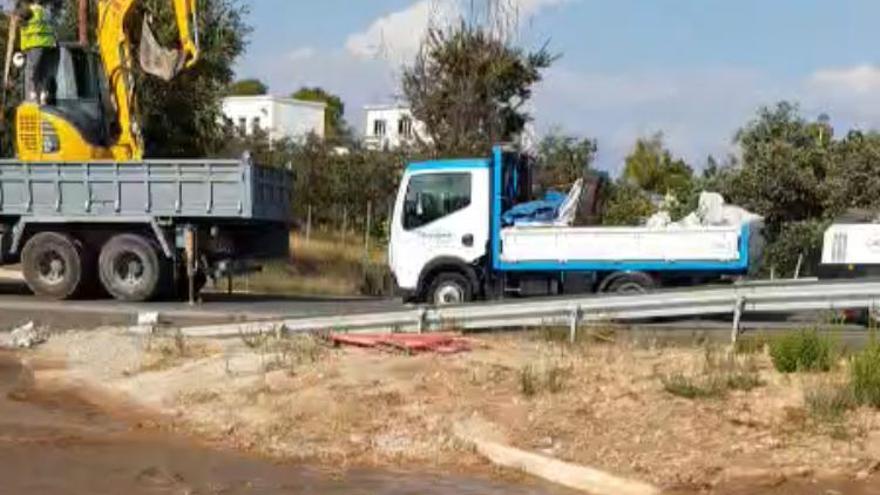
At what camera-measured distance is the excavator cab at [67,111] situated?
71.4 feet

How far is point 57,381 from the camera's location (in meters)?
14.7

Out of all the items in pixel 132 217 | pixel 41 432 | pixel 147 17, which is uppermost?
pixel 147 17

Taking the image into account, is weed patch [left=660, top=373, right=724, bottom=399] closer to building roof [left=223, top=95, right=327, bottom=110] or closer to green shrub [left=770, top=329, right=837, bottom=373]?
green shrub [left=770, top=329, right=837, bottom=373]

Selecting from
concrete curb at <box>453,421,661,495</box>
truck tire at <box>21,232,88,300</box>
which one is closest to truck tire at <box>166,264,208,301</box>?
truck tire at <box>21,232,88,300</box>

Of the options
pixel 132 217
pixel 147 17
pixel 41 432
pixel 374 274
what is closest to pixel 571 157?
pixel 374 274

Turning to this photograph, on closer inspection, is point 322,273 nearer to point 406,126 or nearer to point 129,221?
Answer: point 406,126

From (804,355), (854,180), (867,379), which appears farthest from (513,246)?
(854,180)

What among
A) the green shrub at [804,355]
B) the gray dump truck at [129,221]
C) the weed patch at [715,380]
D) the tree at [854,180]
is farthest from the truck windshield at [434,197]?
the tree at [854,180]

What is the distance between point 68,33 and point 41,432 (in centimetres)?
2321

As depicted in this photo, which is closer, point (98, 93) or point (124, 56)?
point (124, 56)

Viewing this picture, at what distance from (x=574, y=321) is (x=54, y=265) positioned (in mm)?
9708

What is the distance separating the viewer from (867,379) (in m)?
11.1

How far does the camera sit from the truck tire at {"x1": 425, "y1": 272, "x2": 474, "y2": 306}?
1959cm

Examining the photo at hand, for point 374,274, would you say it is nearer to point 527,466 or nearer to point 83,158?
point 83,158
